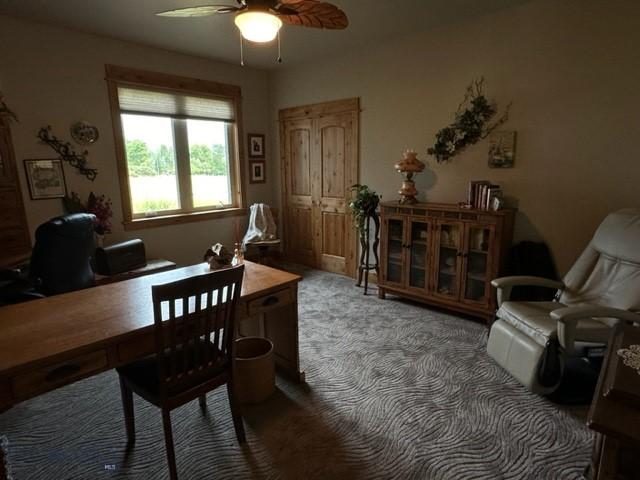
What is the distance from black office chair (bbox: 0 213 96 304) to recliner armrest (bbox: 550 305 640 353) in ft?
10.7

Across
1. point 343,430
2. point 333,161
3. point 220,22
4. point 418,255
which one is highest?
point 220,22

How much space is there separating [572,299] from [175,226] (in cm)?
411

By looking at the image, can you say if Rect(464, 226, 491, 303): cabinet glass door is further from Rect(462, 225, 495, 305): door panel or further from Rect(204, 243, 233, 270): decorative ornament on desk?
Rect(204, 243, 233, 270): decorative ornament on desk

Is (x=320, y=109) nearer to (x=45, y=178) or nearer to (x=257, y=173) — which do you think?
(x=257, y=173)

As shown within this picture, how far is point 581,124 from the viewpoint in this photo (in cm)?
293

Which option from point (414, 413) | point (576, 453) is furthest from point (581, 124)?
point (414, 413)

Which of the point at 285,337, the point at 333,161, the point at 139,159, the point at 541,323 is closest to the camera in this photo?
the point at 541,323

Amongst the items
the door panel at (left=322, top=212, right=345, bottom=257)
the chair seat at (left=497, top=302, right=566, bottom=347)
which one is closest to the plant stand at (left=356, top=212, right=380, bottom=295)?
the door panel at (left=322, top=212, right=345, bottom=257)

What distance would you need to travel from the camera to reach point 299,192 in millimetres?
5164

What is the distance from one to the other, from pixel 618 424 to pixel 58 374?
76.5 inches

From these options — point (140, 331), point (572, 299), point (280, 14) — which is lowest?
point (572, 299)

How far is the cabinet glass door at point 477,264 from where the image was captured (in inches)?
126

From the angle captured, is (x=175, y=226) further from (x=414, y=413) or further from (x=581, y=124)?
(x=581, y=124)

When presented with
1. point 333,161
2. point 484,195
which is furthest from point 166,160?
point 484,195
